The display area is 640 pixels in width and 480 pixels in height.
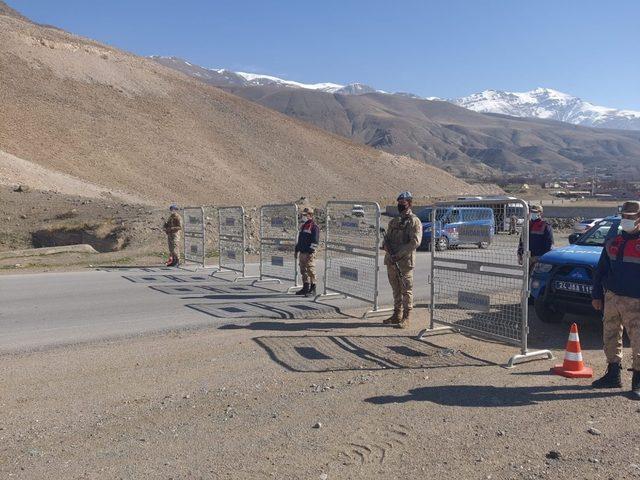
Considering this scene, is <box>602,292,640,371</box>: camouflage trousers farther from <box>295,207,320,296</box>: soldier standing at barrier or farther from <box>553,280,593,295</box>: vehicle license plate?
<box>295,207,320,296</box>: soldier standing at barrier

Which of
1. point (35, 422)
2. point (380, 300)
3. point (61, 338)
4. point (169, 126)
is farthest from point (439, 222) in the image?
point (169, 126)

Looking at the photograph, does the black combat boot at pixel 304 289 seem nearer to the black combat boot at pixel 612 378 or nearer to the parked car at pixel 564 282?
the parked car at pixel 564 282

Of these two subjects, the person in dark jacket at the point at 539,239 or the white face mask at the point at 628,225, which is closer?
the white face mask at the point at 628,225

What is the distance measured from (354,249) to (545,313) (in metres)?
3.44

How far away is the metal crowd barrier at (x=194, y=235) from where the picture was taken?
58.6 ft

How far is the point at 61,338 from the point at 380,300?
592 centimetres

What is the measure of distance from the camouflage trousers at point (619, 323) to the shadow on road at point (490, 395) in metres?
0.40

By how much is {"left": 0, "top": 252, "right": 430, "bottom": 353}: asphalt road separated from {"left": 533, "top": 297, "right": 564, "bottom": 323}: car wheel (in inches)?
117

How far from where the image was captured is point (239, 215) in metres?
16.0

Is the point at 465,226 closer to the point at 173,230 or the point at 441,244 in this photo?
the point at 441,244

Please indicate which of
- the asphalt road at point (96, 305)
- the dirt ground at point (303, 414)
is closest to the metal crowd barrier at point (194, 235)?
the asphalt road at point (96, 305)

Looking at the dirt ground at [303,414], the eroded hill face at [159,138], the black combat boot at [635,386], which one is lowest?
the dirt ground at [303,414]

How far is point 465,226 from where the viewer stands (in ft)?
28.4

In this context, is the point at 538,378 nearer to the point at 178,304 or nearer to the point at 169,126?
the point at 178,304
